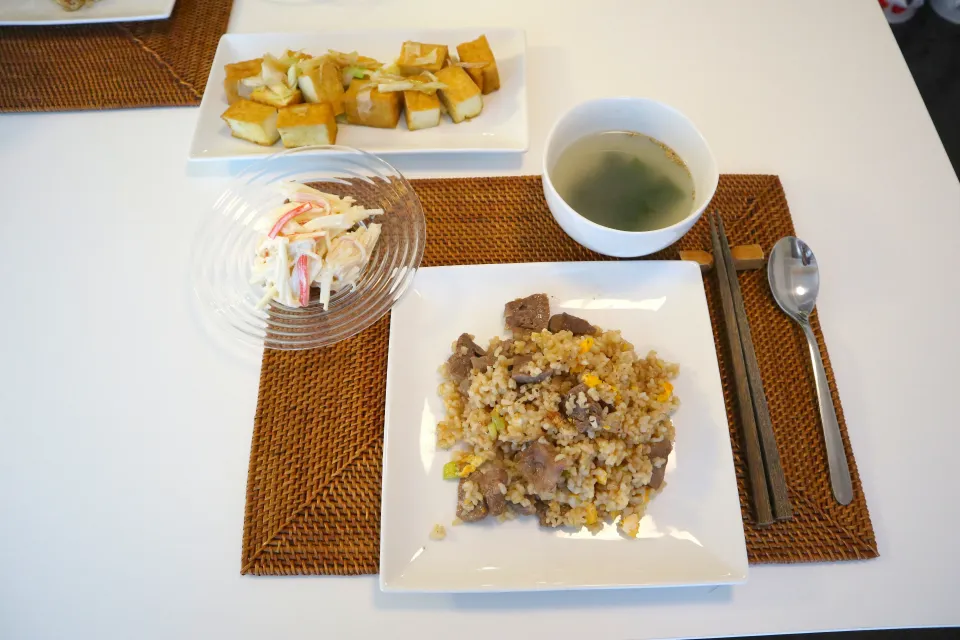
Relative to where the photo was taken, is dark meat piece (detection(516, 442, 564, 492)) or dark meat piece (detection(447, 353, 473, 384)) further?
dark meat piece (detection(447, 353, 473, 384))

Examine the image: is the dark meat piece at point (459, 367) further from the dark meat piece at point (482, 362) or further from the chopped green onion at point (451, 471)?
the chopped green onion at point (451, 471)

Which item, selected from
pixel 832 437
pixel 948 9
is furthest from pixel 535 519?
pixel 948 9

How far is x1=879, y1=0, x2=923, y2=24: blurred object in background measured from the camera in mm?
2344

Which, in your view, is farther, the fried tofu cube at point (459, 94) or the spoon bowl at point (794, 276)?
the fried tofu cube at point (459, 94)

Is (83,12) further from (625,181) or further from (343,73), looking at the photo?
(625,181)

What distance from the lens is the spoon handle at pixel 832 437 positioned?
106 centimetres

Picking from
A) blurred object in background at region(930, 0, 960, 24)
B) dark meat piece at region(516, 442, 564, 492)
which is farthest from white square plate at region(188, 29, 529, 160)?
blurred object in background at region(930, 0, 960, 24)

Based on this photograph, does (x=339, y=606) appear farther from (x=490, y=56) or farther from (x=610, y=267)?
(x=490, y=56)

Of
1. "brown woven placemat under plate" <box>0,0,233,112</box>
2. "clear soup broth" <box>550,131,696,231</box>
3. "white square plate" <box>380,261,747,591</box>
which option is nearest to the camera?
"white square plate" <box>380,261,747,591</box>

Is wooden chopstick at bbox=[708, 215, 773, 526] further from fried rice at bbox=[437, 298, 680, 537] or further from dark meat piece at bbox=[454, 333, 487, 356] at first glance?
dark meat piece at bbox=[454, 333, 487, 356]

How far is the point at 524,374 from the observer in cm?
101

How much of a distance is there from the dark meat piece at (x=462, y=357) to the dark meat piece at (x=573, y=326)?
6.1 inches

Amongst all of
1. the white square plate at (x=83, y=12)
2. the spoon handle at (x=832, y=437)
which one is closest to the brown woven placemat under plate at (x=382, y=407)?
the spoon handle at (x=832, y=437)

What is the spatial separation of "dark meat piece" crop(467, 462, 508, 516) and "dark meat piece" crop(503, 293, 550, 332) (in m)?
0.28
